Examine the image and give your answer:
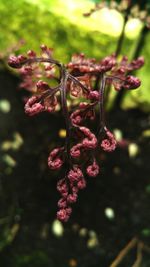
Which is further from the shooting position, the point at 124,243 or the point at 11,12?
the point at 11,12

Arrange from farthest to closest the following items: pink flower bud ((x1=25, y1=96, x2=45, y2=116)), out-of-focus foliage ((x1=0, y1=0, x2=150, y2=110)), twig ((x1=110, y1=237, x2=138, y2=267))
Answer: out-of-focus foliage ((x1=0, y1=0, x2=150, y2=110)) → twig ((x1=110, y1=237, x2=138, y2=267)) → pink flower bud ((x1=25, y1=96, x2=45, y2=116))

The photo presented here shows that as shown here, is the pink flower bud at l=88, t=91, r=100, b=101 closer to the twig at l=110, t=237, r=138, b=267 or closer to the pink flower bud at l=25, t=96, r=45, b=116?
the pink flower bud at l=25, t=96, r=45, b=116

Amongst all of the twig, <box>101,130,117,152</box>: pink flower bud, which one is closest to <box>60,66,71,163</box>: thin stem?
<box>101,130,117,152</box>: pink flower bud

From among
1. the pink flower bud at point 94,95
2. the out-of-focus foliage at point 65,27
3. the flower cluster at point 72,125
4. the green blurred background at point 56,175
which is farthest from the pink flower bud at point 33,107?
the out-of-focus foliage at point 65,27

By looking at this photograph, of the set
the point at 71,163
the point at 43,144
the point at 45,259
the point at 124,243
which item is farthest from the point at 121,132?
the point at 71,163

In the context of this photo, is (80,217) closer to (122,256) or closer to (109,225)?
(109,225)

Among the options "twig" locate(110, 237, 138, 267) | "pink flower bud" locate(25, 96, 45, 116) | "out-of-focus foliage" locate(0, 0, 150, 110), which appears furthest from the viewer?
"out-of-focus foliage" locate(0, 0, 150, 110)

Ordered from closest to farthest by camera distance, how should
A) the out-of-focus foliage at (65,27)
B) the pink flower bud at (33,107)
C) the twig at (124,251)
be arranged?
the pink flower bud at (33,107), the twig at (124,251), the out-of-focus foliage at (65,27)

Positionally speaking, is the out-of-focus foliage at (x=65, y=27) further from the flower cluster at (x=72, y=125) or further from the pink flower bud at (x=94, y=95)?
the pink flower bud at (x=94, y=95)

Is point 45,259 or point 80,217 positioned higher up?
point 80,217
